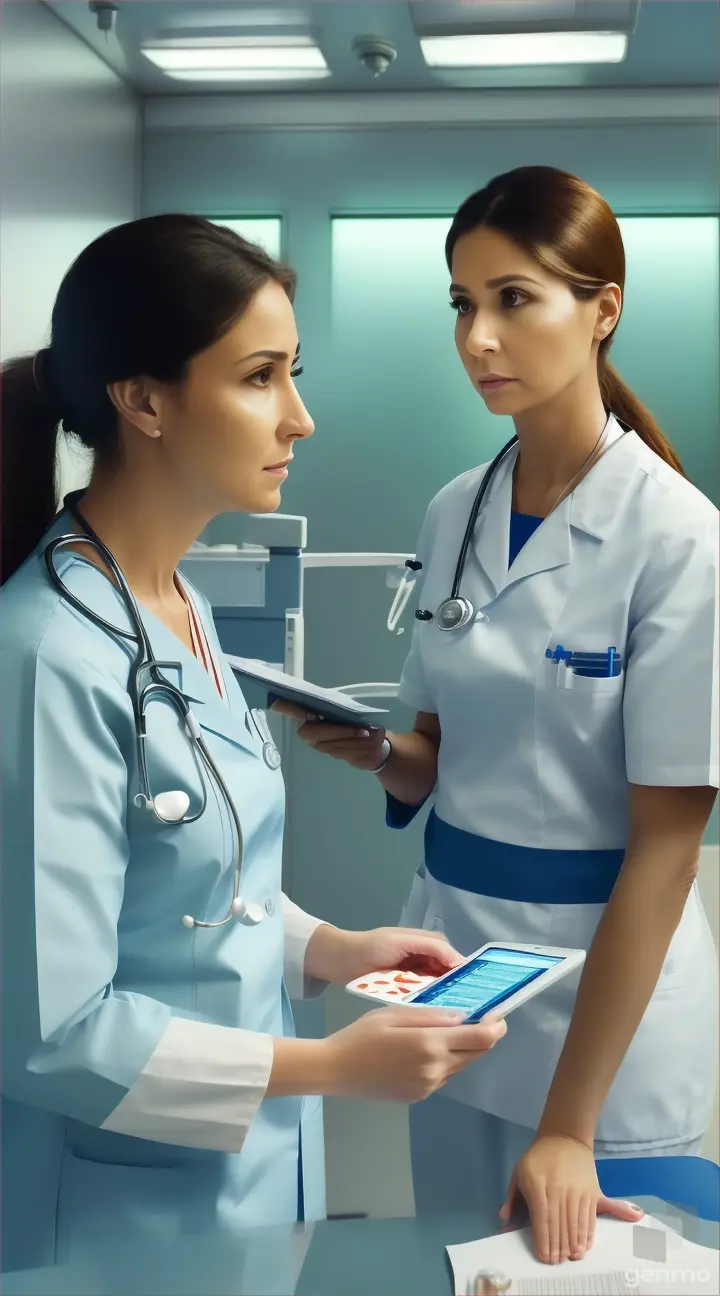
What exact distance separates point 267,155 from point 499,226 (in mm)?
1073

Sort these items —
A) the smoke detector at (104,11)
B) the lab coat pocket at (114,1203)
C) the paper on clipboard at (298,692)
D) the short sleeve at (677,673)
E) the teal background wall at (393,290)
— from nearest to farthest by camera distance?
the lab coat pocket at (114,1203)
the short sleeve at (677,673)
the paper on clipboard at (298,692)
the smoke detector at (104,11)
the teal background wall at (393,290)

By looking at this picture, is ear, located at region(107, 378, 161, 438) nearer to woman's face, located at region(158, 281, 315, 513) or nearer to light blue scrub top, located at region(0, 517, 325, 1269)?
woman's face, located at region(158, 281, 315, 513)

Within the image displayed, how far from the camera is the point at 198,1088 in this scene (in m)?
0.84

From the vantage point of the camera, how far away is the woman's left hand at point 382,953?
3.65ft

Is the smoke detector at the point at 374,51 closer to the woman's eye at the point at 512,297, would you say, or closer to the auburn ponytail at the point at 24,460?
the woman's eye at the point at 512,297

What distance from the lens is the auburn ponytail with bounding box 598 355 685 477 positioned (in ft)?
4.29

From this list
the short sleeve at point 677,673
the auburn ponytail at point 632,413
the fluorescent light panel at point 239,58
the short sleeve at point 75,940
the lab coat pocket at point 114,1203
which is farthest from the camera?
the fluorescent light panel at point 239,58

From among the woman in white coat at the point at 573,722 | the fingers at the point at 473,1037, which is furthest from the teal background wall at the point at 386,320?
the fingers at the point at 473,1037

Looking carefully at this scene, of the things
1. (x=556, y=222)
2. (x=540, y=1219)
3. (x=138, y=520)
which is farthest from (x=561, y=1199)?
(x=556, y=222)

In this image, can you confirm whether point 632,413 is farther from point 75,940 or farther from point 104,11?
point 104,11

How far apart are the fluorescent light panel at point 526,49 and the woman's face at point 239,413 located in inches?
45.2

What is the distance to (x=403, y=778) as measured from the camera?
1.44m

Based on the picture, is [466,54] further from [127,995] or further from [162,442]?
[127,995]

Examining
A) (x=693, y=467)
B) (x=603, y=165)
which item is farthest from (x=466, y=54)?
(x=693, y=467)
